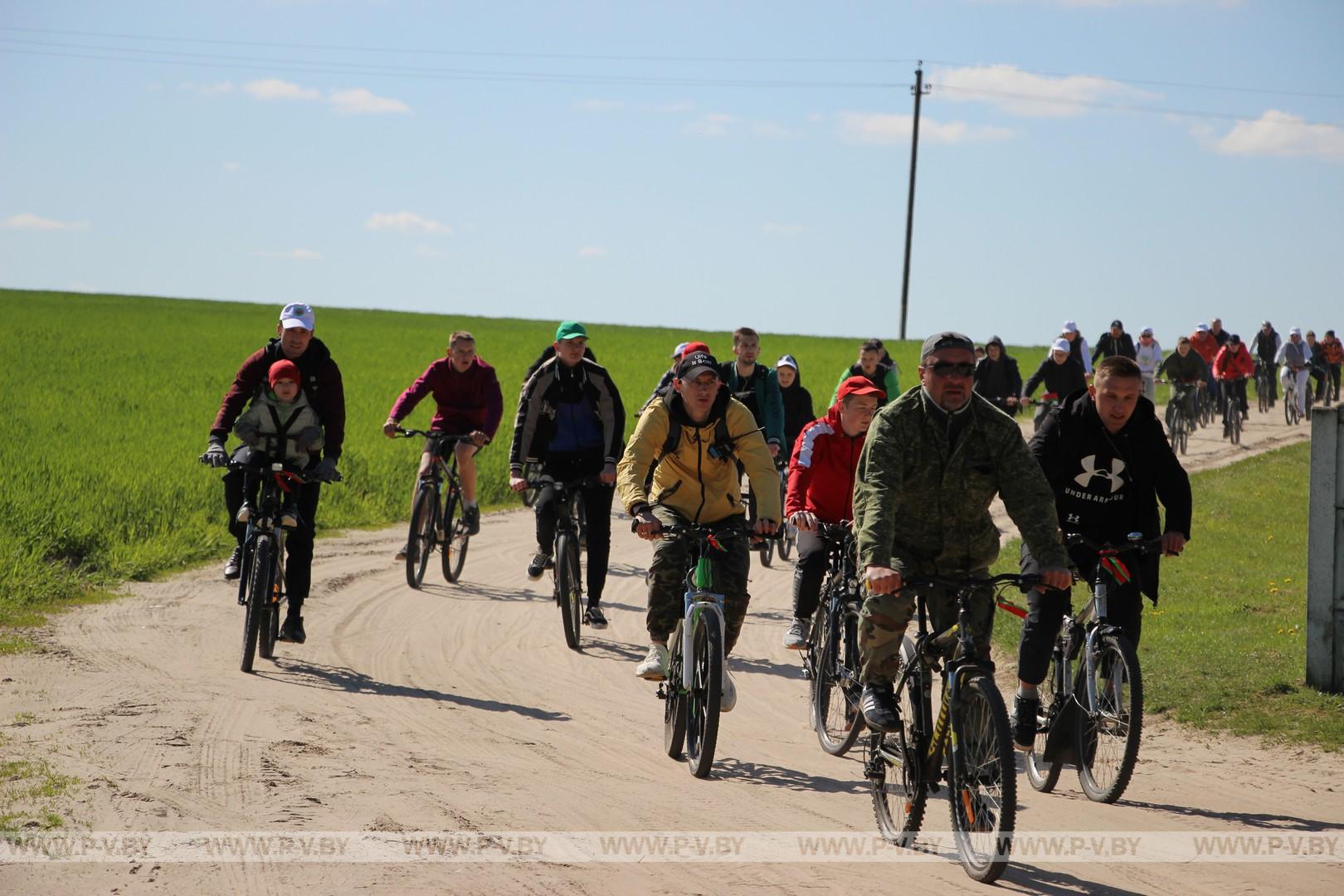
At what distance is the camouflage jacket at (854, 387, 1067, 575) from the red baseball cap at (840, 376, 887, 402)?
228 centimetres

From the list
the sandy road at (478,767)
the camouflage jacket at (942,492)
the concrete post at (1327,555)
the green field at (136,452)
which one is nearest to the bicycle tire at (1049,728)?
the sandy road at (478,767)

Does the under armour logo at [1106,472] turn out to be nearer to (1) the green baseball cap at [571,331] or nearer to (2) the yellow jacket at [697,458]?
(2) the yellow jacket at [697,458]

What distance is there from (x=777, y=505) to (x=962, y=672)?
2.14 metres

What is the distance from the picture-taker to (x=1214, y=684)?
8.91m

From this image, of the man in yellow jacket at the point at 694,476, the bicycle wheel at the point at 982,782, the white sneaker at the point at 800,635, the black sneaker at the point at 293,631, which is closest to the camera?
the bicycle wheel at the point at 982,782

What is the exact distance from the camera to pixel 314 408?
9.73 meters

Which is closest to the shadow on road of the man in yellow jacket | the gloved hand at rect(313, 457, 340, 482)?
the man in yellow jacket

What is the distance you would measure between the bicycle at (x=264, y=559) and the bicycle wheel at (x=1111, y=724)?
16.7 ft

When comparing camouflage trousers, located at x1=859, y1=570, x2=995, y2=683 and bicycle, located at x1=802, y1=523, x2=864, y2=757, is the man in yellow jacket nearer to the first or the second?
bicycle, located at x1=802, y1=523, x2=864, y2=757

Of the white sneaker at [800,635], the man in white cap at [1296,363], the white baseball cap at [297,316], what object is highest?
the man in white cap at [1296,363]

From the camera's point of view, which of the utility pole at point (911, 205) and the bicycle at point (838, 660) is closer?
the bicycle at point (838, 660)

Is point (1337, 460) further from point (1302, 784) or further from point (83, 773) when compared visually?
point (83, 773)

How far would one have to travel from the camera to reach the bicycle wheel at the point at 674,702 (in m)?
7.30

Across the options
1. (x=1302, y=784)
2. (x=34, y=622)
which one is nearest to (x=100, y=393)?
(x=34, y=622)
